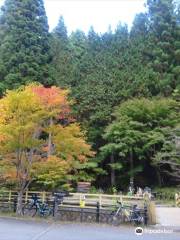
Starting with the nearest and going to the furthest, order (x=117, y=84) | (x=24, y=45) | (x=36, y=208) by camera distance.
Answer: (x=36, y=208) → (x=24, y=45) → (x=117, y=84)

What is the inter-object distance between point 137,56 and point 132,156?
9368 mm

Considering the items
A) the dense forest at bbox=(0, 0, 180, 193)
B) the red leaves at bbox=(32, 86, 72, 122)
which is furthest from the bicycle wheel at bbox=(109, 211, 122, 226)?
the dense forest at bbox=(0, 0, 180, 193)

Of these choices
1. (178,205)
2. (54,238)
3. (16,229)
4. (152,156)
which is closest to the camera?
(54,238)

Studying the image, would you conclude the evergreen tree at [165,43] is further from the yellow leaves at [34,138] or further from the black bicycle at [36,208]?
the black bicycle at [36,208]

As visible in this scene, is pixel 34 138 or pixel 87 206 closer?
pixel 87 206

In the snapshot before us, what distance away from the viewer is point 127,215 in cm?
1816

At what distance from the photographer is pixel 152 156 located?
3300 cm

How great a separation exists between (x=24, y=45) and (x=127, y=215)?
19868 mm

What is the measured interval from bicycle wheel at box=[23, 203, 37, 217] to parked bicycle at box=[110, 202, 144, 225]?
13.8 ft

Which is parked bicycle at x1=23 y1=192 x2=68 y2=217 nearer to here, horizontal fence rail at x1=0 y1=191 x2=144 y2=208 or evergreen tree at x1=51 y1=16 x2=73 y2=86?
horizontal fence rail at x1=0 y1=191 x2=144 y2=208

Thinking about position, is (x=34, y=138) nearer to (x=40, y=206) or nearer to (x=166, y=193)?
(x=40, y=206)

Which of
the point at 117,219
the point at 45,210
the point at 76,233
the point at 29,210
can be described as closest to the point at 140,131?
the point at 29,210

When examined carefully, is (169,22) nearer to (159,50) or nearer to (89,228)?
(159,50)

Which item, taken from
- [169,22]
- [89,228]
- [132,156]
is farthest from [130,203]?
[169,22]
